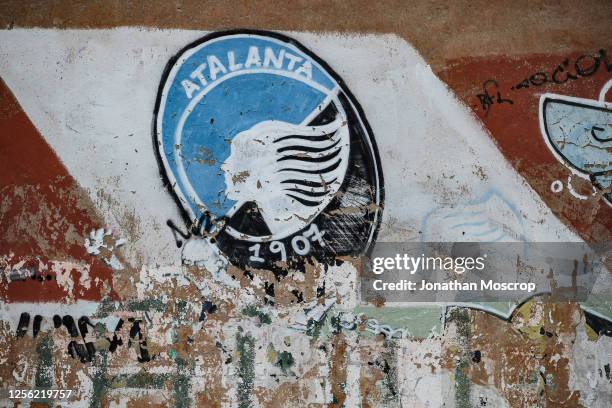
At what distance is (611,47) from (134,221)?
12.3 feet

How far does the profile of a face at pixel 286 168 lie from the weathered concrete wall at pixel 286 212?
0.05 feet

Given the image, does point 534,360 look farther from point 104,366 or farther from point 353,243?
point 104,366

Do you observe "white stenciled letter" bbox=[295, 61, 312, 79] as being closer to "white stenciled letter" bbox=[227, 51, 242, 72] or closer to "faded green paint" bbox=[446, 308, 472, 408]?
"white stenciled letter" bbox=[227, 51, 242, 72]

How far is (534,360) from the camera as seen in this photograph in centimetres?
448

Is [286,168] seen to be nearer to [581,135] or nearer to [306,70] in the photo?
[306,70]

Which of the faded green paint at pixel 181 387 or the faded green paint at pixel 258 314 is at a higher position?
A: the faded green paint at pixel 258 314

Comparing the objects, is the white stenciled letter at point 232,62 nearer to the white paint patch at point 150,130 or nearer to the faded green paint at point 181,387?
the white paint patch at point 150,130

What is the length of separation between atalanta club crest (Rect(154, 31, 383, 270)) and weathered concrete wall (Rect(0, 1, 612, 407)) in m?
0.02

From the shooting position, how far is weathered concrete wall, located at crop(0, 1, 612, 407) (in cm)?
443

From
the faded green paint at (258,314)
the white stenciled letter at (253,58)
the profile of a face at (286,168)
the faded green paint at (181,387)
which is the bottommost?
the faded green paint at (181,387)

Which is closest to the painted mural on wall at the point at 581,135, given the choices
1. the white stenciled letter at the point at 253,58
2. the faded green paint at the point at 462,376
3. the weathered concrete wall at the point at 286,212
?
the weathered concrete wall at the point at 286,212

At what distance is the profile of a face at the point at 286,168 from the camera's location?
4.45 metres

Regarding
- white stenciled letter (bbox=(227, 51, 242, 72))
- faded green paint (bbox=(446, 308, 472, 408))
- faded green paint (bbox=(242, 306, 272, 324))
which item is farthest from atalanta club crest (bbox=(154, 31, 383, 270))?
faded green paint (bbox=(446, 308, 472, 408))

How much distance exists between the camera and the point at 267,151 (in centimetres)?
445
